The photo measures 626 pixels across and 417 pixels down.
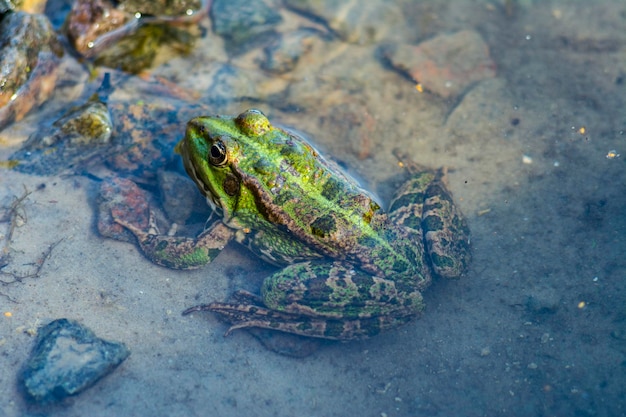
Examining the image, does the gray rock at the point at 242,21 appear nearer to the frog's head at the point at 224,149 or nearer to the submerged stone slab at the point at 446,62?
the submerged stone slab at the point at 446,62

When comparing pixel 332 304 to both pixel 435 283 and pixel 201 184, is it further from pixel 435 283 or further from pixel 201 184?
pixel 201 184

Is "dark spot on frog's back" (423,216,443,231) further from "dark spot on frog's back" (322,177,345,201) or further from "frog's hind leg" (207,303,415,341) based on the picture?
"dark spot on frog's back" (322,177,345,201)

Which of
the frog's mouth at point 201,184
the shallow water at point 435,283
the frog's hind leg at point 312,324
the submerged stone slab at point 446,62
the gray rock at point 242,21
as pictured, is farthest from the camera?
the gray rock at point 242,21

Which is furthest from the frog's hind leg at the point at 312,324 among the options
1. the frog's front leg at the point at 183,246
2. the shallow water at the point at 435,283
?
the frog's front leg at the point at 183,246

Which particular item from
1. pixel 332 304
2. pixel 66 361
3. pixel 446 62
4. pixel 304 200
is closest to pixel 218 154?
pixel 304 200

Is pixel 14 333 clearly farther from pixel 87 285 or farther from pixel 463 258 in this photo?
pixel 463 258

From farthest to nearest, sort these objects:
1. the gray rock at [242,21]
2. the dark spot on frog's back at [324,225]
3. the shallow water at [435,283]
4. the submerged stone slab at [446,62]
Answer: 1. the gray rock at [242,21]
2. the submerged stone slab at [446,62]
3. the dark spot on frog's back at [324,225]
4. the shallow water at [435,283]

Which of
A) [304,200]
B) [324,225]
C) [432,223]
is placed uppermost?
[304,200]
